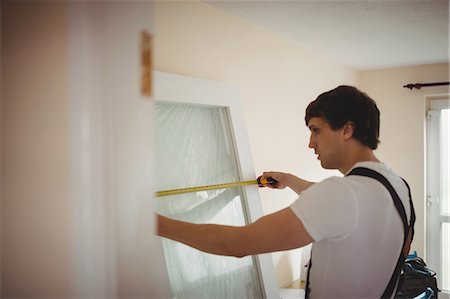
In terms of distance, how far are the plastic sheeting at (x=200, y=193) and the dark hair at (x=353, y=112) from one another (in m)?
0.69

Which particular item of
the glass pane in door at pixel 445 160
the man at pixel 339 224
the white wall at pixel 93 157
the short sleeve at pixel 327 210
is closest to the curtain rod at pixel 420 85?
the glass pane in door at pixel 445 160

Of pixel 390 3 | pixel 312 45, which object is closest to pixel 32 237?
pixel 390 3

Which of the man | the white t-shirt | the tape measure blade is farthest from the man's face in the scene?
the tape measure blade

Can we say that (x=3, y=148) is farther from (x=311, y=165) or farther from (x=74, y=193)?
(x=311, y=165)

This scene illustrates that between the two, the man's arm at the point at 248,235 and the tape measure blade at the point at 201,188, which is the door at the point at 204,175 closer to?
the tape measure blade at the point at 201,188

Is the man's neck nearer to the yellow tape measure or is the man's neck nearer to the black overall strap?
the black overall strap

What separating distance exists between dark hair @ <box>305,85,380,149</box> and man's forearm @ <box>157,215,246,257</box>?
1.67 feet

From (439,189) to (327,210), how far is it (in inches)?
146

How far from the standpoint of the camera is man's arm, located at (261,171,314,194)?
201 cm

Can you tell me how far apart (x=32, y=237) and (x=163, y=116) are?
126 cm

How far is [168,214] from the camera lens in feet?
5.79

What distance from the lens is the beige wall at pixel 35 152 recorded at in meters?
0.53

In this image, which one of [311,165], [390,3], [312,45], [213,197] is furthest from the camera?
[311,165]

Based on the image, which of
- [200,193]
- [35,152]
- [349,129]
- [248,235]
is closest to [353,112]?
[349,129]
